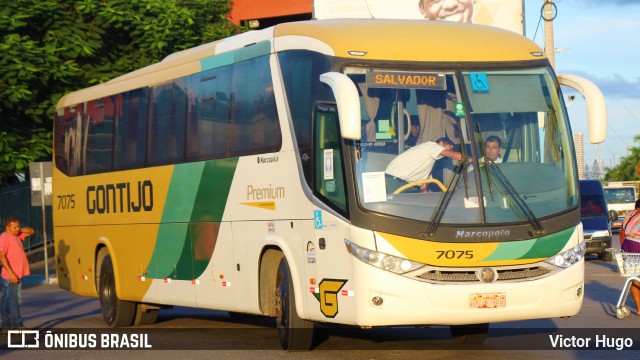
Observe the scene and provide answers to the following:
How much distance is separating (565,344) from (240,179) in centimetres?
420

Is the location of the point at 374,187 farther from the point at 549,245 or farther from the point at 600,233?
the point at 600,233

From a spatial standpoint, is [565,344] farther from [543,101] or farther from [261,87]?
[261,87]

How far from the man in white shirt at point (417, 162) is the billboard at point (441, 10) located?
32382 mm

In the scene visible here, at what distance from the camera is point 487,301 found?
1198 cm

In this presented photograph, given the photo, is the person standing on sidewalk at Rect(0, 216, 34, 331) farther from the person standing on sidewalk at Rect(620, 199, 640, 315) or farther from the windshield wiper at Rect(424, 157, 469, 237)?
the person standing on sidewalk at Rect(620, 199, 640, 315)

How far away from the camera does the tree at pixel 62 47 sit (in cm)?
3145

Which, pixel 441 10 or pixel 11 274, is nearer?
pixel 11 274

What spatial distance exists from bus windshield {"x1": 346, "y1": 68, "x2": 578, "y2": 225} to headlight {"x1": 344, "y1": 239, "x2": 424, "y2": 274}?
418 millimetres

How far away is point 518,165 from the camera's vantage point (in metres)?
12.4

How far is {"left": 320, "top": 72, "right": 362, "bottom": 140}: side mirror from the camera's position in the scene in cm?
1155

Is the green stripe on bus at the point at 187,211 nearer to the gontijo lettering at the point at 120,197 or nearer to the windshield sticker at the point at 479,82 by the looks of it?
the gontijo lettering at the point at 120,197

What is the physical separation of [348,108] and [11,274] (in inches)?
287

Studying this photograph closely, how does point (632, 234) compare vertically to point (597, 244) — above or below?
above

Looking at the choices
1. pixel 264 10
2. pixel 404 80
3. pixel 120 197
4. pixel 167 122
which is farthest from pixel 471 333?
pixel 264 10
